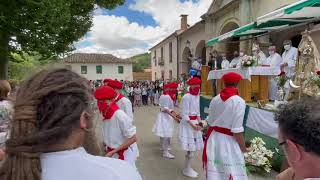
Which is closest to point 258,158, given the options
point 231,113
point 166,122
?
point 231,113

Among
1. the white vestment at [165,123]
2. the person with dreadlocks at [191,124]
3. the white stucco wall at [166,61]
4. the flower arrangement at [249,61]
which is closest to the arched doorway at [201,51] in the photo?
the white stucco wall at [166,61]

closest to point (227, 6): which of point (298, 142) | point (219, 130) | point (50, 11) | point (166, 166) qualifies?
point (50, 11)

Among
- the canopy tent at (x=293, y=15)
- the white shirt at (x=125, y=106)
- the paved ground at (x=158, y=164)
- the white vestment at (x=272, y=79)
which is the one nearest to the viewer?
the white shirt at (x=125, y=106)

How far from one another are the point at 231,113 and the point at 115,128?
4.91ft

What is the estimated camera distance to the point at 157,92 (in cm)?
2731

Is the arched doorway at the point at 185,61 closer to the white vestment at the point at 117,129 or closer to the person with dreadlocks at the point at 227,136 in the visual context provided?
the person with dreadlocks at the point at 227,136

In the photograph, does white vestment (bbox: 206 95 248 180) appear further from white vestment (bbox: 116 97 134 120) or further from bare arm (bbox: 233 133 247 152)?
white vestment (bbox: 116 97 134 120)

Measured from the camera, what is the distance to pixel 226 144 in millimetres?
4688

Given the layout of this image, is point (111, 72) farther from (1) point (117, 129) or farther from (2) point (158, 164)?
(1) point (117, 129)

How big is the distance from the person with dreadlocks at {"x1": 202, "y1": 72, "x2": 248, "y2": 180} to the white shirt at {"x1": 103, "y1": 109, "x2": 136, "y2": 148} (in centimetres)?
123

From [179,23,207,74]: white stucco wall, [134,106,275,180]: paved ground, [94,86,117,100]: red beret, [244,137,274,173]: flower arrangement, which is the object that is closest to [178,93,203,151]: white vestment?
[134,106,275,180]: paved ground

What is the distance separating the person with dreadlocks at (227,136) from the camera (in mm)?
4520

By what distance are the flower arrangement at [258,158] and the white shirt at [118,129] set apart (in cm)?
296

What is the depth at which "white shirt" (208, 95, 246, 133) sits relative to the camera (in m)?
4.49
